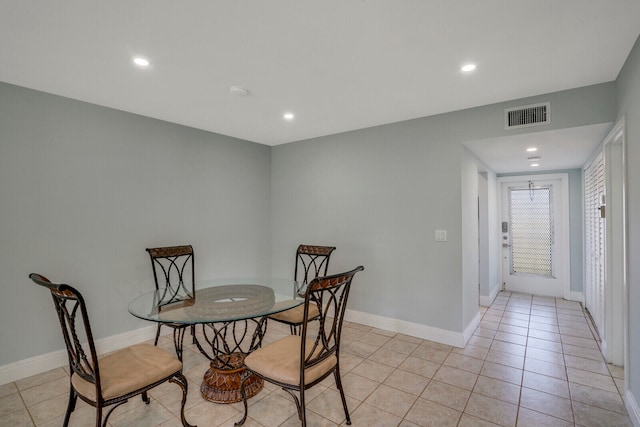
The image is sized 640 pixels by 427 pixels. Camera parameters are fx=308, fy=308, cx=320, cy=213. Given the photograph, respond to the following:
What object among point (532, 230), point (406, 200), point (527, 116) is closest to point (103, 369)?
point (406, 200)

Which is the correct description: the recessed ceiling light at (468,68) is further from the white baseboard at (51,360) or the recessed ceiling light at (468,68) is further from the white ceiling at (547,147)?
the white baseboard at (51,360)

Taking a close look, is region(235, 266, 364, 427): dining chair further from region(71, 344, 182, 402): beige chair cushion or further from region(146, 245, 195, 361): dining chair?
region(146, 245, 195, 361): dining chair

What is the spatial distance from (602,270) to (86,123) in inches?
217

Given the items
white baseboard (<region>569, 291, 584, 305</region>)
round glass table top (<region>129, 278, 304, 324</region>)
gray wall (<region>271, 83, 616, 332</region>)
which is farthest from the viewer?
white baseboard (<region>569, 291, 584, 305</region>)

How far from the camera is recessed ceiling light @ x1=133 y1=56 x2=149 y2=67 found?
2154mm

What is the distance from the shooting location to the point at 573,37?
1.90 m

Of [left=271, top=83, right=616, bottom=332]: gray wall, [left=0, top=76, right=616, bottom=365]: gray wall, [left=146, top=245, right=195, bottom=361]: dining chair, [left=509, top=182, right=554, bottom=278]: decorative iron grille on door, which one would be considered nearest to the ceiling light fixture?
[left=0, top=76, right=616, bottom=365]: gray wall

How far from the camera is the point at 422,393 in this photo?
243cm

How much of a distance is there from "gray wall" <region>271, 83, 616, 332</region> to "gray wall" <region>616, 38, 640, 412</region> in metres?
0.53

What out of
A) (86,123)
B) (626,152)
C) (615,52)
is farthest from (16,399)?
(615,52)

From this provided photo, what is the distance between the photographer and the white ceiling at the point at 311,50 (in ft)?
5.44

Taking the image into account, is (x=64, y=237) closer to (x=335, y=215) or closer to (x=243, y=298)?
(x=243, y=298)

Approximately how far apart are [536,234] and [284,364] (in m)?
5.37

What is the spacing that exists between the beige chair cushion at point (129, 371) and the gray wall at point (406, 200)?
2506 mm
